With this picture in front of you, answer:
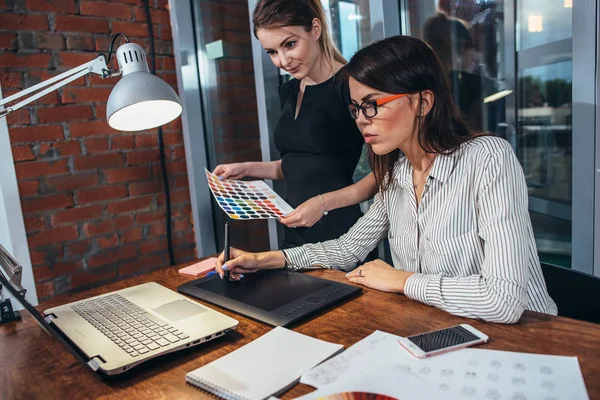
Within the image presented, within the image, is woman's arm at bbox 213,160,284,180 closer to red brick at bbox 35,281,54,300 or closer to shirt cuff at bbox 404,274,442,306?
shirt cuff at bbox 404,274,442,306

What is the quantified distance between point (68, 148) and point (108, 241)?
52cm

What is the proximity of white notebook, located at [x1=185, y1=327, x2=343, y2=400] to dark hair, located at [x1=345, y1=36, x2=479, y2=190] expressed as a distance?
1.95ft

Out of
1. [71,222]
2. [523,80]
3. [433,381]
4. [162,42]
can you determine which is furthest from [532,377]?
[162,42]

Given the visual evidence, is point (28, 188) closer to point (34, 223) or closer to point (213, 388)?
point (34, 223)

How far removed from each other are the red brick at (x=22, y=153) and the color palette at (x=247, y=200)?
1.19 m

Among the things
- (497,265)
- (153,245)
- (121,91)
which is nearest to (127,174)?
(153,245)

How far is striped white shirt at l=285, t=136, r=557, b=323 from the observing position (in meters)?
0.91

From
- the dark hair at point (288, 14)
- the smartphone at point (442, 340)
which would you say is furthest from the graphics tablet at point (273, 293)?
the dark hair at point (288, 14)

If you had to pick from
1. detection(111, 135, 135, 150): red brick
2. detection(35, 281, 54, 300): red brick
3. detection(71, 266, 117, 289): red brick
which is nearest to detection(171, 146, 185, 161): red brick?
detection(111, 135, 135, 150): red brick

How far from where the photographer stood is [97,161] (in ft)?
7.69

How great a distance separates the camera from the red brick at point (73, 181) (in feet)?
7.27

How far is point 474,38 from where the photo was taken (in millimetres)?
1613

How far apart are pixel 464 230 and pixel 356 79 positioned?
0.45 m

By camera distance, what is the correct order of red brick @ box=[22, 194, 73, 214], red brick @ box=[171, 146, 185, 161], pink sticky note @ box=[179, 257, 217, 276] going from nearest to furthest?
pink sticky note @ box=[179, 257, 217, 276] → red brick @ box=[22, 194, 73, 214] → red brick @ box=[171, 146, 185, 161]
